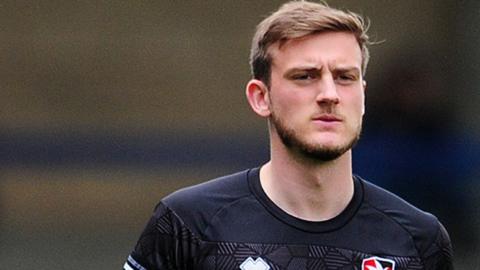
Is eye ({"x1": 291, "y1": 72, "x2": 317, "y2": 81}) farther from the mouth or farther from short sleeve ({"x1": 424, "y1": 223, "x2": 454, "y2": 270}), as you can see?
short sleeve ({"x1": 424, "y1": 223, "x2": 454, "y2": 270})

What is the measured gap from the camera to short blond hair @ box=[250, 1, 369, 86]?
4461mm

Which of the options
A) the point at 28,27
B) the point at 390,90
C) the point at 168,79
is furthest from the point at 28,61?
the point at 390,90


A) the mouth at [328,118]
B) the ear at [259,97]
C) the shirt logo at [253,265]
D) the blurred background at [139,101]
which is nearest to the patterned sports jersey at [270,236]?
the shirt logo at [253,265]

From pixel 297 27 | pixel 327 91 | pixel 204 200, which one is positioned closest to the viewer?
pixel 327 91

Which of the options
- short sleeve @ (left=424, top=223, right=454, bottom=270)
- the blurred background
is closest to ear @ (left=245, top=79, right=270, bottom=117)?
short sleeve @ (left=424, top=223, right=454, bottom=270)

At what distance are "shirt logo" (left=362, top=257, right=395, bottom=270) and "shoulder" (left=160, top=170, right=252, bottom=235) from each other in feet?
1.40

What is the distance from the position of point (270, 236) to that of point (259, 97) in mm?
448

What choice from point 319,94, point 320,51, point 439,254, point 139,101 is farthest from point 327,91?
point 139,101

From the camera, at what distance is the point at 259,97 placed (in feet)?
15.1

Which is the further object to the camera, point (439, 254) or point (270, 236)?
point (439, 254)

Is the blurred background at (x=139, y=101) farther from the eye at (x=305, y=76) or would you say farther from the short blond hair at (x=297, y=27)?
the eye at (x=305, y=76)

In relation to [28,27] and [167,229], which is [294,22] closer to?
[167,229]

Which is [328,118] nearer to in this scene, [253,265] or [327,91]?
[327,91]

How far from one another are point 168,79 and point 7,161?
4.81 feet
